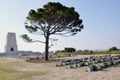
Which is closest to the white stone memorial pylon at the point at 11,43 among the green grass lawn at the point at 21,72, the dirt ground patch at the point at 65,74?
the green grass lawn at the point at 21,72

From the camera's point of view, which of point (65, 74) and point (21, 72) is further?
point (21, 72)

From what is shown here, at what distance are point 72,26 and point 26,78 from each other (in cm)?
1908

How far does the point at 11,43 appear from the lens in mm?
61531

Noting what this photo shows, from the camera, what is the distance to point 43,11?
96.5 feet

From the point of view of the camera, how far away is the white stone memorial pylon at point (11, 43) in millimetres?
60844

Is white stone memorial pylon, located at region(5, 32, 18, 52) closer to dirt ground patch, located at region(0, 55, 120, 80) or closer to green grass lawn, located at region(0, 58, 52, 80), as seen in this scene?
green grass lawn, located at region(0, 58, 52, 80)

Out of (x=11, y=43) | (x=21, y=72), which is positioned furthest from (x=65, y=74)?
(x=11, y=43)

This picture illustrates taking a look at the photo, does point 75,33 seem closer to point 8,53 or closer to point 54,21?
point 54,21

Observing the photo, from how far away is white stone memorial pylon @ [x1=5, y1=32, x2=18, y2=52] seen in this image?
6084cm

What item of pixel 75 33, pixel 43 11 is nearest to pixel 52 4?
pixel 43 11

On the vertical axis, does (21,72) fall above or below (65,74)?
above

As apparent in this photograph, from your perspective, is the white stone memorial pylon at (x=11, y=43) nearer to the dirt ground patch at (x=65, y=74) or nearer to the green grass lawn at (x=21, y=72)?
the green grass lawn at (x=21, y=72)

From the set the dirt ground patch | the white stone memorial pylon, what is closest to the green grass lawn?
the dirt ground patch

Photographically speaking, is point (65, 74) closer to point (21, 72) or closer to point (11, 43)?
point (21, 72)
